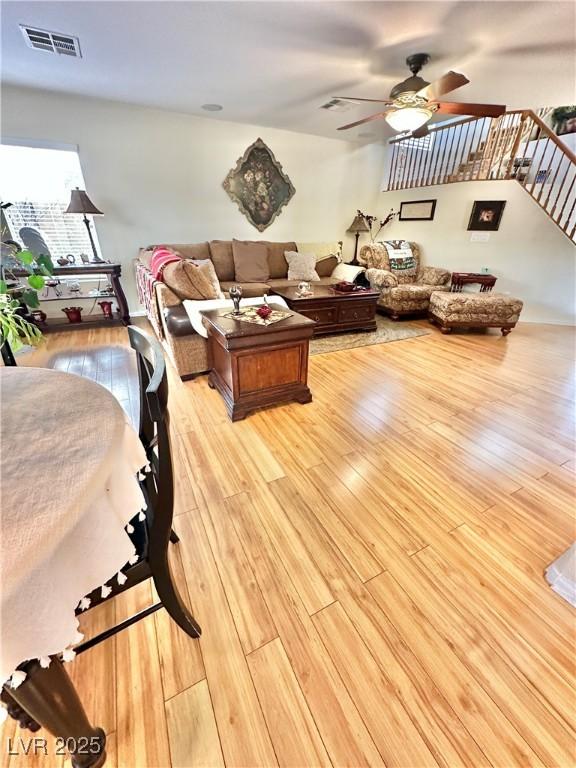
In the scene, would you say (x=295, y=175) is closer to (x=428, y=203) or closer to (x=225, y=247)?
(x=225, y=247)

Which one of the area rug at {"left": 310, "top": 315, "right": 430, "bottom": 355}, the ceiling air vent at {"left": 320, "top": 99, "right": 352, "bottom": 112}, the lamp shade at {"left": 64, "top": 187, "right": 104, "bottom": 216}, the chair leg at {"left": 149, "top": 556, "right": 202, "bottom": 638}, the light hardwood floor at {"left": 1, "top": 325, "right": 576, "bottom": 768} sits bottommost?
the light hardwood floor at {"left": 1, "top": 325, "right": 576, "bottom": 768}

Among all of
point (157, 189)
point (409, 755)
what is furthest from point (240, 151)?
point (409, 755)

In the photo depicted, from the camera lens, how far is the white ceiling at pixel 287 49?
1.99m

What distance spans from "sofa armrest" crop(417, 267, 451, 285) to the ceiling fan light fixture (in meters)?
2.25

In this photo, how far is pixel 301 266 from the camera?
14.5ft

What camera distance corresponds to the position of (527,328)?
14.2 feet

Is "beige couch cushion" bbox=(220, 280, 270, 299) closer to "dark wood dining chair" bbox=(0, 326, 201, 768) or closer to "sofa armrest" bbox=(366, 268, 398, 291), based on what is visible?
"sofa armrest" bbox=(366, 268, 398, 291)

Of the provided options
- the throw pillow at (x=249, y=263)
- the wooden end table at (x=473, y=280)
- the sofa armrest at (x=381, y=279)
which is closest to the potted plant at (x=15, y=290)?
the throw pillow at (x=249, y=263)

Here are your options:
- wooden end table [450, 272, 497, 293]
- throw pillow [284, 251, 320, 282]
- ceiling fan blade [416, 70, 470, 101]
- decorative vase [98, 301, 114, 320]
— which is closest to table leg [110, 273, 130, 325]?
Result: decorative vase [98, 301, 114, 320]

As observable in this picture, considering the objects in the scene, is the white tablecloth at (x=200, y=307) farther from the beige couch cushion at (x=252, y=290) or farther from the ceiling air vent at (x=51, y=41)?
the ceiling air vent at (x=51, y=41)

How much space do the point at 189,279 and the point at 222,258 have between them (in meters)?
1.76

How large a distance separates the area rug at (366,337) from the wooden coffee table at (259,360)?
104 centimetres

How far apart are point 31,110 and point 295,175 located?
3.30 metres

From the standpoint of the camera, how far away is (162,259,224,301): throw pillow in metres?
2.60
